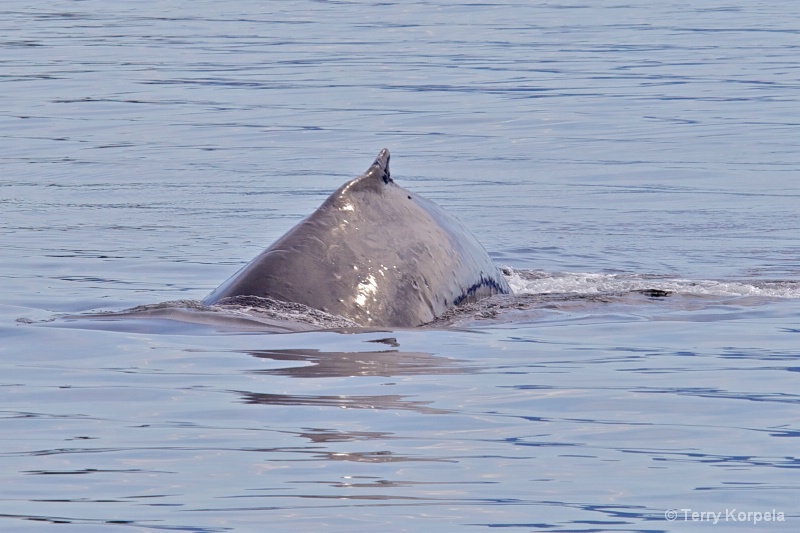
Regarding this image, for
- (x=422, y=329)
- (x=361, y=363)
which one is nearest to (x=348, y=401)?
(x=361, y=363)

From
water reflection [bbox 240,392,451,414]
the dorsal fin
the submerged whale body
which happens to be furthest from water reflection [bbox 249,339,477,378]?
the dorsal fin

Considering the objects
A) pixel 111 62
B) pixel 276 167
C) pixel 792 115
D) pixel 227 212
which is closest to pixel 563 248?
pixel 227 212

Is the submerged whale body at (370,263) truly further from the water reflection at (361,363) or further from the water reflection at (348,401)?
the water reflection at (348,401)

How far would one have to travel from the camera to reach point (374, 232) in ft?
27.0

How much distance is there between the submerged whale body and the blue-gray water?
12.5 inches

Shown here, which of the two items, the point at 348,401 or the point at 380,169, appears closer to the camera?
the point at 348,401

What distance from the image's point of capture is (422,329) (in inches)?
308

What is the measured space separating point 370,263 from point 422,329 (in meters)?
0.42

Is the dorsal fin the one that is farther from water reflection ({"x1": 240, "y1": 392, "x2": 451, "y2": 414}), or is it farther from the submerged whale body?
water reflection ({"x1": 240, "y1": 392, "x2": 451, "y2": 414})

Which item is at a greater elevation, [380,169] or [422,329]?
[380,169]

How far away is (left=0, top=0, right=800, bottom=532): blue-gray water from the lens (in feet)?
16.4

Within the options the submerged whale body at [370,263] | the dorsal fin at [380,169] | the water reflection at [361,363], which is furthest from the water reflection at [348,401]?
the dorsal fin at [380,169]

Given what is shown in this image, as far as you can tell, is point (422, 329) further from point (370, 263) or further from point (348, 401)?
point (348, 401)

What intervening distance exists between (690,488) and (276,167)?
485 inches
